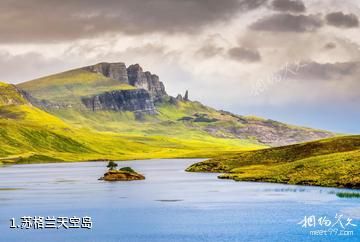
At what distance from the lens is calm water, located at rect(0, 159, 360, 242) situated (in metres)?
88.0

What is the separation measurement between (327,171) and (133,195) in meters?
48.4

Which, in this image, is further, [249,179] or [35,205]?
[249,179]

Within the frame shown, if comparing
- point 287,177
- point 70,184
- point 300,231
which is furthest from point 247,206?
point 70,184

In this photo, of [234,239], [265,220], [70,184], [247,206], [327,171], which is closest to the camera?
[234,239]

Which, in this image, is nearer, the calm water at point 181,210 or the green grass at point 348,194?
the calm water at point 181,210

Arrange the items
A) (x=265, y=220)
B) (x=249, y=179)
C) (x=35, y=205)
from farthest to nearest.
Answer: (x=249, y=179)
(x=35, y=205)
(x=265, y=220)

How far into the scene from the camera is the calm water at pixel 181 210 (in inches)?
3465

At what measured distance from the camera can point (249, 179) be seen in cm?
18088

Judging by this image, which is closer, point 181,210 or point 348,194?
point 181,210

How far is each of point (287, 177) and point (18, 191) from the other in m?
68.3

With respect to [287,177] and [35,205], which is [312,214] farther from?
[287,177]

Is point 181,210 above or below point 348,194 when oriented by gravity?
below

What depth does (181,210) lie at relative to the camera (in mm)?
116812

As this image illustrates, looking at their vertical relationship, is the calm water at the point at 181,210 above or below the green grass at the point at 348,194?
below
